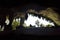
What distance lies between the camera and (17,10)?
135 cm

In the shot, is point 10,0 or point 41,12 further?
point 41,12

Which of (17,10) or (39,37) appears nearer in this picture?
(39,37)

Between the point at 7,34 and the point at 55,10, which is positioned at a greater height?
the point at 55,10

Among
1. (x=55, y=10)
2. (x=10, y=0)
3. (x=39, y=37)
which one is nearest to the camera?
(x=39, y=37)

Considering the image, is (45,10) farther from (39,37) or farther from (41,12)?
(39,37)

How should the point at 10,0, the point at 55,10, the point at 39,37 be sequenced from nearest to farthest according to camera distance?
the point at 39,37
the point at 10,0
the point at 55,10

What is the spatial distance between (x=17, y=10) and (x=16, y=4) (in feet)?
0.30

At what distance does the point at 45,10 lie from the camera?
140 cm

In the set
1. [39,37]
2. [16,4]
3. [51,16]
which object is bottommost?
[39,37]

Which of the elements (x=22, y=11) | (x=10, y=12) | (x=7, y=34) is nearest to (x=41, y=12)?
(x=22, y=11)

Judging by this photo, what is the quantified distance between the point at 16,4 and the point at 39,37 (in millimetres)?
398

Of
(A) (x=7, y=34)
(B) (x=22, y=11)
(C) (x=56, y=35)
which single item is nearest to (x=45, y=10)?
(B) (x=22, y=11)

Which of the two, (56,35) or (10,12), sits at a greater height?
(10,12)

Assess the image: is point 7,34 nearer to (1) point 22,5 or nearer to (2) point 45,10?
(1) point 22,5
